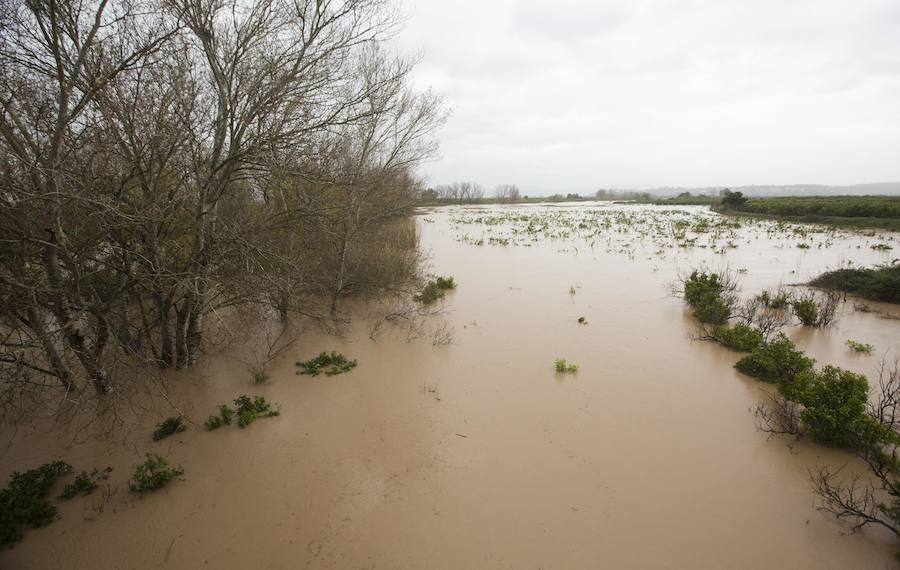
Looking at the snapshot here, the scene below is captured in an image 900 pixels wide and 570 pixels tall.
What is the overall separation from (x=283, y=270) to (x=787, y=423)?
7871mm

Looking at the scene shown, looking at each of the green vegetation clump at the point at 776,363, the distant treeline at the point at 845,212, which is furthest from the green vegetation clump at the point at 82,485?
the distant treeline at the point at 845,212

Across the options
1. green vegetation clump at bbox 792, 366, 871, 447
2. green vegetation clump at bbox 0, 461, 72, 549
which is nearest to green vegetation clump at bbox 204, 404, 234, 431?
green vegetation clump at bbox 0, 461, 72, 549

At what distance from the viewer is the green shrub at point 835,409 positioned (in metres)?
4.67

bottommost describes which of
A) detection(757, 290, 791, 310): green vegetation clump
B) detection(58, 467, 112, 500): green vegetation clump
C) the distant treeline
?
detection(58, 467, 112, 500): green vegetation clump

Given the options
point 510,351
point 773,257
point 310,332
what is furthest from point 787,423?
point 773,257

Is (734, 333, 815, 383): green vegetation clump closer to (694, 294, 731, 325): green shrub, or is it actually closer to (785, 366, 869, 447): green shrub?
(785, 366, 869, 447): green shrub

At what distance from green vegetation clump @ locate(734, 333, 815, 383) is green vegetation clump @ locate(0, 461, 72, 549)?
9478 mm

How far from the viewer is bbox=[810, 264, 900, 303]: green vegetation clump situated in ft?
34.5

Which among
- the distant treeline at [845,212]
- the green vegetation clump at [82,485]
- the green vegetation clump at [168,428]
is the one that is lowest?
the green vegetation clump at [82,485]

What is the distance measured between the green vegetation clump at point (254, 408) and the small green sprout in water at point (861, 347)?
1083 cm

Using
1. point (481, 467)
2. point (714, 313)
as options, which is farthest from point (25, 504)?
point (714, 313)

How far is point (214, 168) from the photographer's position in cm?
548

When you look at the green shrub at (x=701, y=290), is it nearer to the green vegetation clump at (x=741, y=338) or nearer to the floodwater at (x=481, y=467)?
the floodwater at (x=481, y=467)

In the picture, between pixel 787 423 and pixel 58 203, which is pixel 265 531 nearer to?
pixel 58 203
